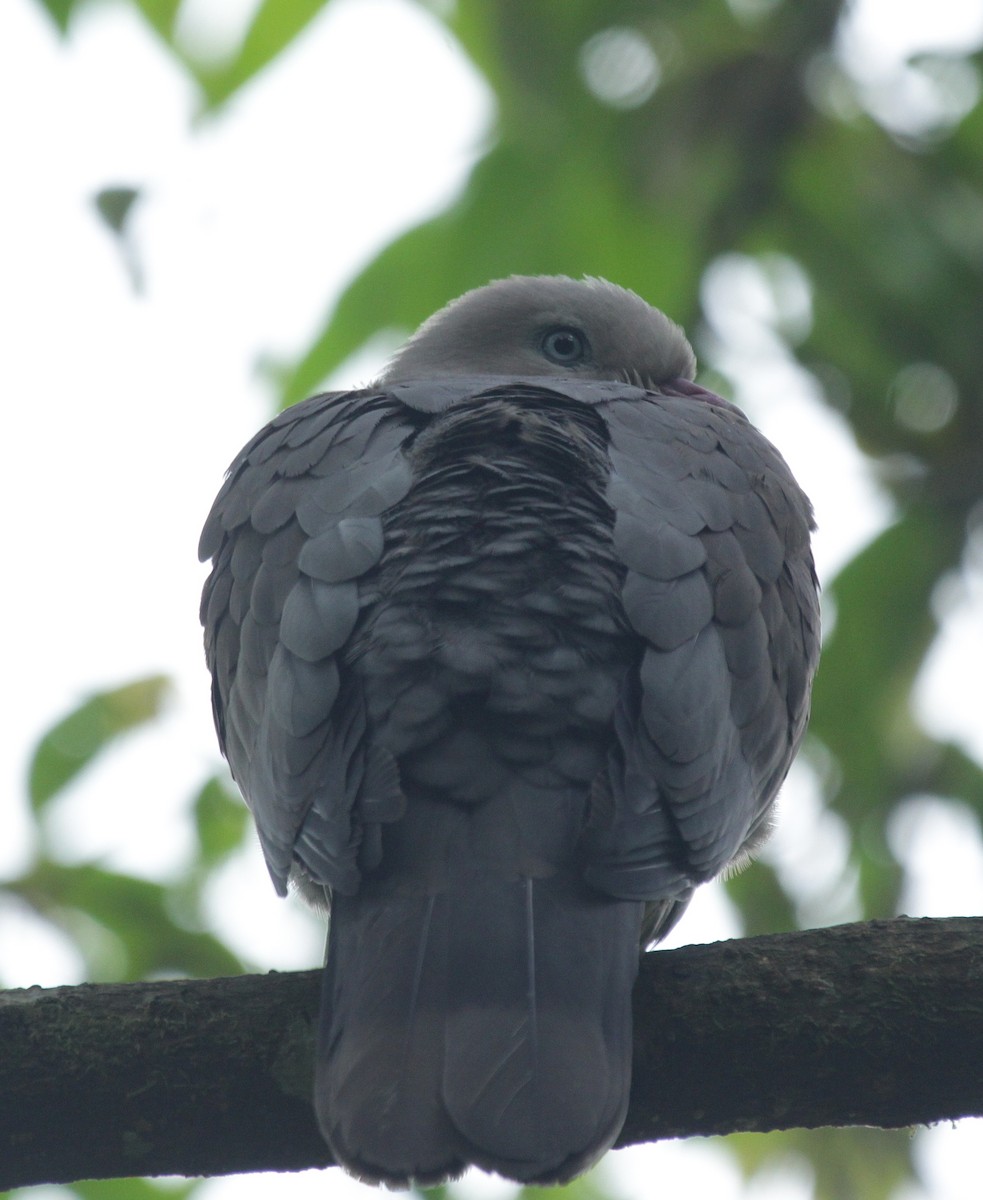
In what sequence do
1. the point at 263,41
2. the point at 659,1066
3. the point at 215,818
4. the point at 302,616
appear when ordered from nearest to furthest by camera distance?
the point at 659,1066 → the point at 302,616 → the point at 263,41 → the point at 215,818

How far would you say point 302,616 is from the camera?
10.7 ft

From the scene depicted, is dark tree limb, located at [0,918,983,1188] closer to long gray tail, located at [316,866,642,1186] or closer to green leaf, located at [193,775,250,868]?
long gray tail, located at [316,866,642,1186]

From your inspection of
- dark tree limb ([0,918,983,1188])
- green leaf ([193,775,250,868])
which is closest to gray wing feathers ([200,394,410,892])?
dark tree limb ([0,918,983,1188])

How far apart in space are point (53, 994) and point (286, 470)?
1.40 m

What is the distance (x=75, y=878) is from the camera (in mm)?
4129

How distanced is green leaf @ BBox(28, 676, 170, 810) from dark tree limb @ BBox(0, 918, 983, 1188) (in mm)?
1549

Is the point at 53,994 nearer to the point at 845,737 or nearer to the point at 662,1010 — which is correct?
the point at 662,1010

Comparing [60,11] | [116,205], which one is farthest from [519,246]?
[60,11]

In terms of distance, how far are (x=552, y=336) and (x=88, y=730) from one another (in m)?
1.84

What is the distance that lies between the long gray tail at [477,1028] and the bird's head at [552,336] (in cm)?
245

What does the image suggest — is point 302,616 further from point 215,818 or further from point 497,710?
point 215,818

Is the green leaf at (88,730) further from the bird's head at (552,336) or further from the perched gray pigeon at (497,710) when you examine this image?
the bird's head at (552,336)

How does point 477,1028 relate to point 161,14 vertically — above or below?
below

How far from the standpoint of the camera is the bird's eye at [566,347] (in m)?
5.10
